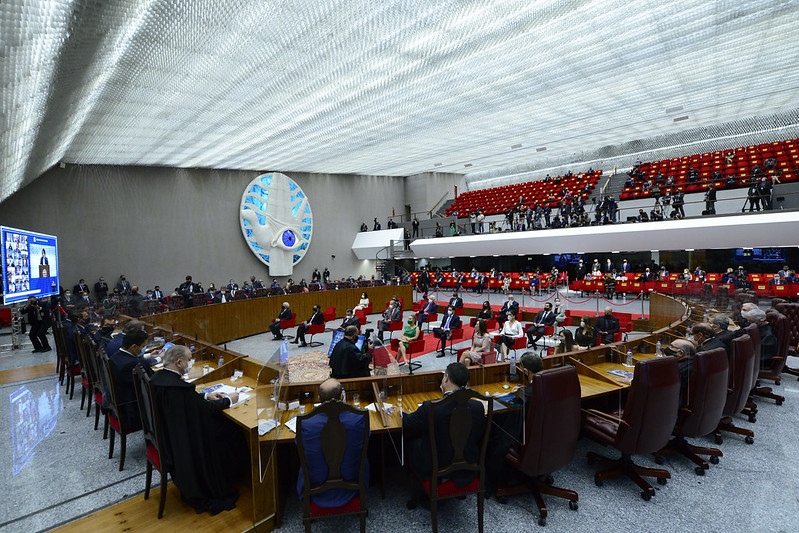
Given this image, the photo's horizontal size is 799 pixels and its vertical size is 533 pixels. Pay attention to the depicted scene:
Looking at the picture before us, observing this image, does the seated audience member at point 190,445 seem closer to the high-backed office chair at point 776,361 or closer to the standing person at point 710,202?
the high-backed office chair at point 776,361

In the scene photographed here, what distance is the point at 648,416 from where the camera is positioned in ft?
10.8

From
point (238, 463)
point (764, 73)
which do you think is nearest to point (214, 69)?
point (238, 463)

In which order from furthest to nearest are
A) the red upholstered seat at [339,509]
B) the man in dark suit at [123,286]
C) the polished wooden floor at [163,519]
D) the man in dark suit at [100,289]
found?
the man in dark suit at [123,286]
the man in dark suit at [100,289]
the polished wooden floor at [163,519]
the red upholstered seat at [339,509]

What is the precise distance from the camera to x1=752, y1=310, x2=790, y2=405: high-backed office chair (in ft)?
17.3

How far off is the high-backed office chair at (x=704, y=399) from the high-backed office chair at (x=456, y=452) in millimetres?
2247

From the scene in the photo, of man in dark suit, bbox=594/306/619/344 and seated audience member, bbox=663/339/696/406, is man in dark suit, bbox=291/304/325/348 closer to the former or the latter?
man in dark suit, bbox=594/306/619/344

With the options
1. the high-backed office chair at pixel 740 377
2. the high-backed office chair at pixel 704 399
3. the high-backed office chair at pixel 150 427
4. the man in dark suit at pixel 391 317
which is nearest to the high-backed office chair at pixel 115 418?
the high-backed office chair at pixel 150 427

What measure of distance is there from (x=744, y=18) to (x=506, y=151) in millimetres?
11729

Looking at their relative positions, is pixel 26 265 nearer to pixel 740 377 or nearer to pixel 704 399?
pixel 704 399

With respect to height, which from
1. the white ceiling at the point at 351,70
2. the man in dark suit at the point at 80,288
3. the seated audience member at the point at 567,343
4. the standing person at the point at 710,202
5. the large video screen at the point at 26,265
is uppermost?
the white ceiling at the point at 351,70

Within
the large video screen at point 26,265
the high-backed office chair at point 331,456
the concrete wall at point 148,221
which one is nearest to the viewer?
the high-backed office chair at point 331,456

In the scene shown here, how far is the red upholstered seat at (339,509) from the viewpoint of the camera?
2674mm

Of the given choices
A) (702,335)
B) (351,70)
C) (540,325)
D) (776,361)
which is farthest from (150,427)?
(351,70)

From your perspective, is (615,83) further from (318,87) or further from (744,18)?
(318,87)
